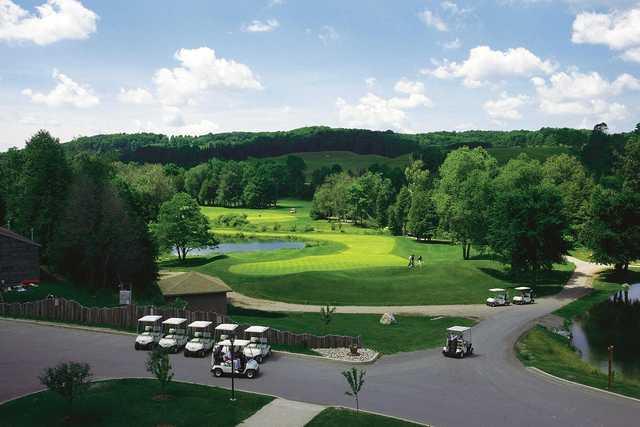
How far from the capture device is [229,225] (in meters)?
156

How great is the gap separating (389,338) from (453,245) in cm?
7198

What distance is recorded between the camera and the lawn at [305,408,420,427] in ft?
86.6

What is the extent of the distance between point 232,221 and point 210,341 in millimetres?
120958

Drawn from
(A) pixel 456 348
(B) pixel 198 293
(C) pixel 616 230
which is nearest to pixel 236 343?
(A) pixel 456 348

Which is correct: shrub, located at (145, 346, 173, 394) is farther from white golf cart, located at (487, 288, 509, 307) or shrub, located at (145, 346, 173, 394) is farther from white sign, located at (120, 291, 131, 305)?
white golf cart, located at (487, 288, 509, 307)

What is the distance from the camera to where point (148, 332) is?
39719mm

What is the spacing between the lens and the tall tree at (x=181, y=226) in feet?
310

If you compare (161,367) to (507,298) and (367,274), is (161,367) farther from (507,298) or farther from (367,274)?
(367,274)

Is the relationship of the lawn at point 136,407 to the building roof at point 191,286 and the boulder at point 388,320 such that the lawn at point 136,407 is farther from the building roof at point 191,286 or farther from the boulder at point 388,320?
the boulder at point 388,320

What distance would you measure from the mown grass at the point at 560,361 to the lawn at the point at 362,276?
15786 millimetres

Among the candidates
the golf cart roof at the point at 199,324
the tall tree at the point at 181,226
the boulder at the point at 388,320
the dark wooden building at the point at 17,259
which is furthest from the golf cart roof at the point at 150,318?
the tall tree at the point at 181,226

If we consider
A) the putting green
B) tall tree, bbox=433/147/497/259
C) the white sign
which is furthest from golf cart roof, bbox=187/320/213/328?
tall tree, bbox=433/147/497/259

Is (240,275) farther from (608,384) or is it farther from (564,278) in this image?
(608,384)

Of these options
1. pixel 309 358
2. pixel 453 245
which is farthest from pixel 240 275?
pixel 453 245
